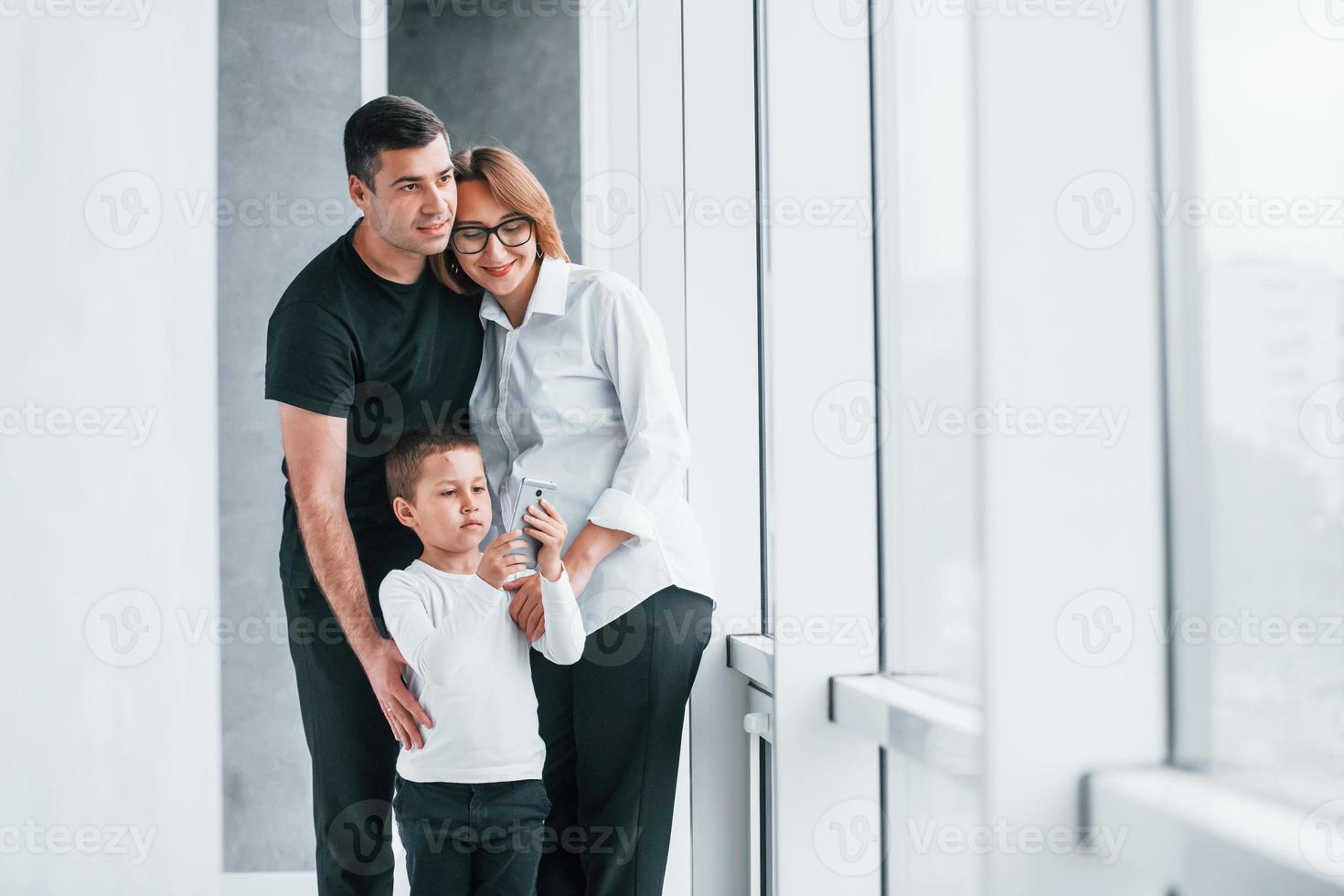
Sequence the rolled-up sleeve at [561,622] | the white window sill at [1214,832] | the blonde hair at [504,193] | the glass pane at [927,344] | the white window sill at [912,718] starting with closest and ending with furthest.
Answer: the white window sill at [1214,832] < the white window sill at [912,718] < the glass pane at [927,344] < the rolled-up sleeve at [561,622] < the blonde hair at [504,193]

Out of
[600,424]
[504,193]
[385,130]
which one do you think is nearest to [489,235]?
[504,193]

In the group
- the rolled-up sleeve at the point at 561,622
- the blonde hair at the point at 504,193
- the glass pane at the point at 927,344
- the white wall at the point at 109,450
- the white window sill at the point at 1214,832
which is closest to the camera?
the white window sill at the point at 1214,832

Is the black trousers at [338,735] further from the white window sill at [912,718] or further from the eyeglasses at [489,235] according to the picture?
the white window sill at [912,718]

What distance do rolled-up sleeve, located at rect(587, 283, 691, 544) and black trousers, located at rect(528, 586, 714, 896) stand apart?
0.15m

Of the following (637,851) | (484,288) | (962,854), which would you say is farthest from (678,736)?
(484,288)

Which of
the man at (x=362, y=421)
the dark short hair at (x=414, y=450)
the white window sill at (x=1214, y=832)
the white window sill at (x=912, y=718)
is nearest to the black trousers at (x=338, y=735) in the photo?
the man at (x=362, y=421)

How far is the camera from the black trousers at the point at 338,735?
1593 millimetres

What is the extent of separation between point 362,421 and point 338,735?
1.70 feet

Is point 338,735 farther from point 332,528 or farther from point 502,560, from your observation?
point 502,560

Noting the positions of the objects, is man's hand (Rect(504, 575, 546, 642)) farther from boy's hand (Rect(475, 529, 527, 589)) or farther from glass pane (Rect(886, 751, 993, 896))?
glass pane (Rect(886, 751, 993, 896))

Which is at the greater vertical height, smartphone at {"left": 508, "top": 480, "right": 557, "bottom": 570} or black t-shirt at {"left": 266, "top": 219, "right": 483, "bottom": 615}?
black t-shirt at {"left": 266, "top": 219, "right": 483, "bottom": 615}

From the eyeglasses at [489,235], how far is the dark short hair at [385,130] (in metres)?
0.14

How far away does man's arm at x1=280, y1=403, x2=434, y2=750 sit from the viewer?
4.86ft

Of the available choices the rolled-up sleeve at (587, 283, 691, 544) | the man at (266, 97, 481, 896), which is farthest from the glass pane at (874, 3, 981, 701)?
the man at (266, 97, 481, 896)
